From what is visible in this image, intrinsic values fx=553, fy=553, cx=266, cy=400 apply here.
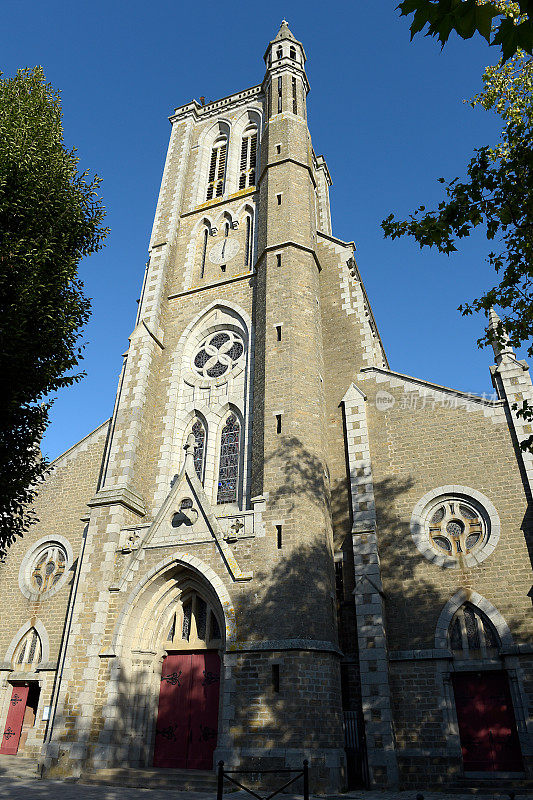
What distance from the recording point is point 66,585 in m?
16.6

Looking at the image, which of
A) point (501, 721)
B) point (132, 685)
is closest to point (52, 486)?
point (132, 685)

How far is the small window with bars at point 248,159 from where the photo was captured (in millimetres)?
23422

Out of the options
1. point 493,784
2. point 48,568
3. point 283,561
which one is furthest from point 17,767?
point 493,784

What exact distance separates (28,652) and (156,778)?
6.64 meters

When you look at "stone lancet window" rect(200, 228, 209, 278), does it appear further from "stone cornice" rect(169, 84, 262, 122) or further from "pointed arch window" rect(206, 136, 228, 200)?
"stone cornice" rect(169, 84, 262, 122)

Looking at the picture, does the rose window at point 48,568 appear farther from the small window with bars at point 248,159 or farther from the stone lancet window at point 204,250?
the small window with bars at point 248,159

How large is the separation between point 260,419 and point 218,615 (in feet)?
17.5

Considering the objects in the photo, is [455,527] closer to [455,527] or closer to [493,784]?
[455,527]

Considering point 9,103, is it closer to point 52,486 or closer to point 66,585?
point 52,486

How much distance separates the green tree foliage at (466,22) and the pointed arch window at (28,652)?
17.6 metres

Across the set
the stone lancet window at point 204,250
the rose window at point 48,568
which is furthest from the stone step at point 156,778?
the stone lancet window at point 204,250

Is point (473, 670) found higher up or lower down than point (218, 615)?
lower down

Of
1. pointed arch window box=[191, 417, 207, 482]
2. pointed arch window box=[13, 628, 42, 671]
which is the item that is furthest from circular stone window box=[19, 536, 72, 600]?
pointed arch window box=[191, 417, 207, 482]

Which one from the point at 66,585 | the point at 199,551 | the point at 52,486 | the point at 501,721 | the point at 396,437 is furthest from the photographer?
the point at 52,486
